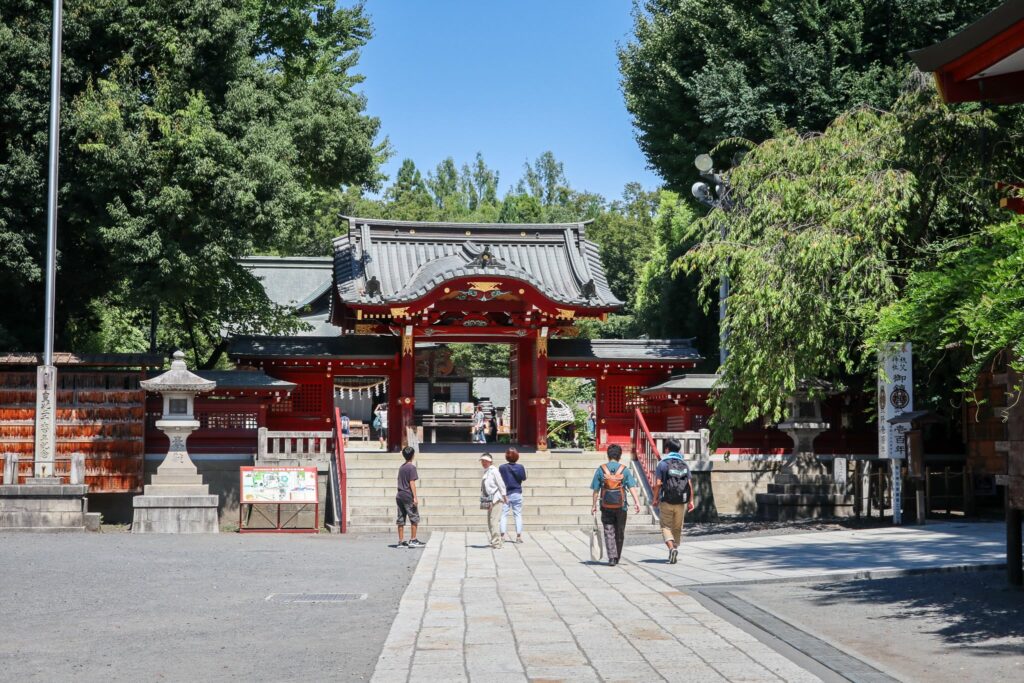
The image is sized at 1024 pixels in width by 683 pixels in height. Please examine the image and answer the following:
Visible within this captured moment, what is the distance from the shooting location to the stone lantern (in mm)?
20906

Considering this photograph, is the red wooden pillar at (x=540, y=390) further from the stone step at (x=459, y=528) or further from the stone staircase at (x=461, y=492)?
the stone step at (x=459, y=528)

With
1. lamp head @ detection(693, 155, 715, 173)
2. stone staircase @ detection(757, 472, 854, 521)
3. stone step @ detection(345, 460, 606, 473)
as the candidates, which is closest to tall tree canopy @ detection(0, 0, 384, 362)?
stone step @ detection(345, 460, 606, 473)

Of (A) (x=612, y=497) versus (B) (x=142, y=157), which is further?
(B) (x=142, y=157)

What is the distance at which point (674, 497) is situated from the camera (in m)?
15.2

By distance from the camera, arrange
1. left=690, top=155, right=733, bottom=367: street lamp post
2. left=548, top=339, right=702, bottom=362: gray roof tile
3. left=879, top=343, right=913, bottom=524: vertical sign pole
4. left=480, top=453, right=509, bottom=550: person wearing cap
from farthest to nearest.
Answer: left=548, top=339, right=702, bottom=362: gray roof tile, left=690, top=155, right=733, bottom=367: street lamp post, left=879, top=343, right=913, bottom=524: vertical sign pole, left=480, top=453, right=509, bottom=550: person wearing cap

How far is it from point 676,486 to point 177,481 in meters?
10.8

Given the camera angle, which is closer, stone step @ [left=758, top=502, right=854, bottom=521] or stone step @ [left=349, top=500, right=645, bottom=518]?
stone step @ [left=758, top=502, right=854, bottom=521]

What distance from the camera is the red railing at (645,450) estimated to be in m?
23.4

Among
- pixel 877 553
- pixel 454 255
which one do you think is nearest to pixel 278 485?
pixel 454 255

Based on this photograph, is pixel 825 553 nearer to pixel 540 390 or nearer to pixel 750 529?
pixel 750 529

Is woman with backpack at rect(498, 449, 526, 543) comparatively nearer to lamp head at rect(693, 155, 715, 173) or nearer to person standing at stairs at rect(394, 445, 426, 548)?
person standing at stairs at rect(394, 445, 426, 548)

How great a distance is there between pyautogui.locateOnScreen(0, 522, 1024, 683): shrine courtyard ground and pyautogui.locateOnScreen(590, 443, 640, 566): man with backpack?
0.45 metres

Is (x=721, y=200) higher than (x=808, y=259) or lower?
higher

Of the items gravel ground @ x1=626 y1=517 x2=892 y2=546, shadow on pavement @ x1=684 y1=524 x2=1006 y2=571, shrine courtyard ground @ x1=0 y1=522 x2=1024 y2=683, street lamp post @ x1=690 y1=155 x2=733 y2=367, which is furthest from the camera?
street lamp post @ x1=690 y1=155 x2=733 y2=367
